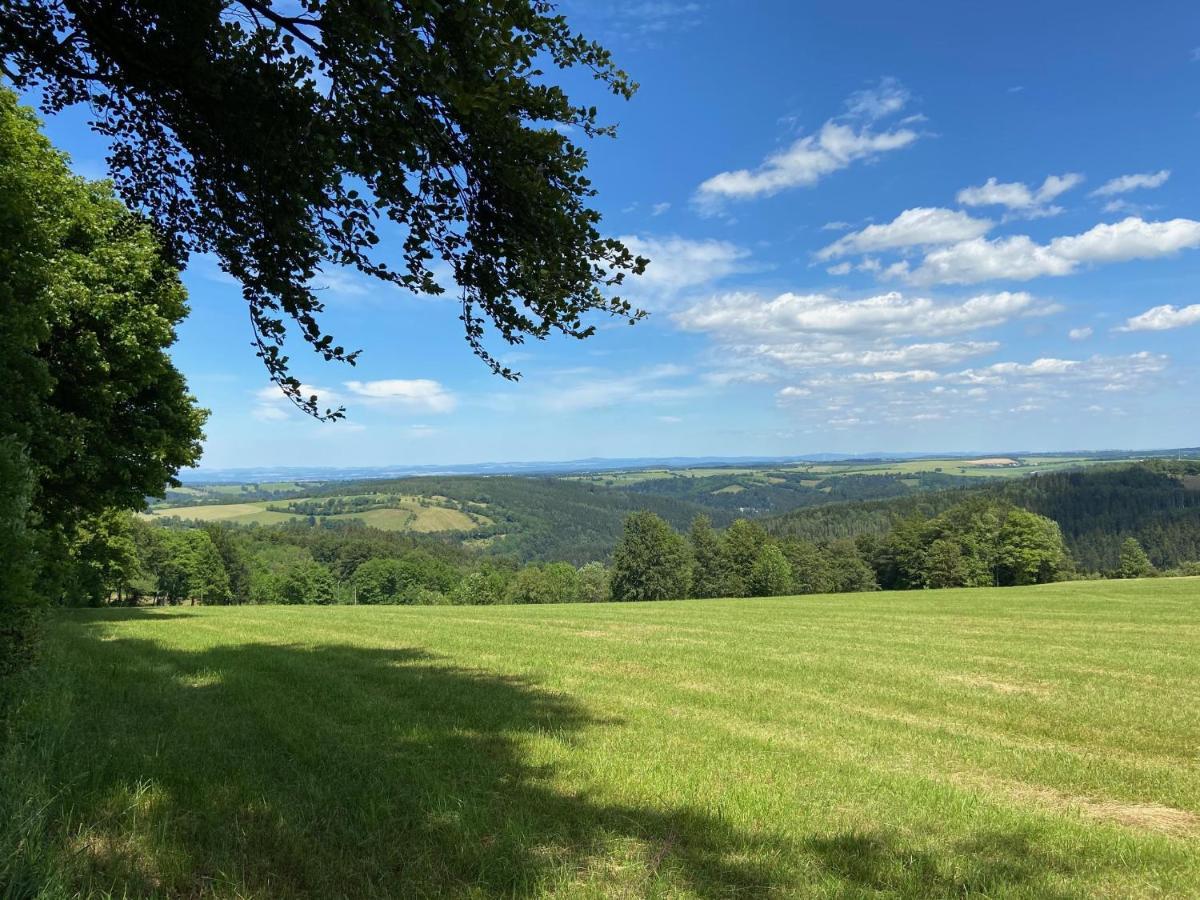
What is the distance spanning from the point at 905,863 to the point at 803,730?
14.5ft

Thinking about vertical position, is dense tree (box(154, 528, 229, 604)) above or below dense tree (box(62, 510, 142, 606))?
below

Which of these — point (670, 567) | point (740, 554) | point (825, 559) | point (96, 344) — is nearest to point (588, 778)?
point (96, 344)

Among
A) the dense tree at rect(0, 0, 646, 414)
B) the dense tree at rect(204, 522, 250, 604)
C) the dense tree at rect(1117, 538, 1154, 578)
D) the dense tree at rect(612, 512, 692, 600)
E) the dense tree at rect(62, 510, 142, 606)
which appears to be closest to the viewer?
the dense tree at rect(0, 0, 646, 414)

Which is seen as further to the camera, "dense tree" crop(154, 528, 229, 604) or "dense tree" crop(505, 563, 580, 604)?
"dense tree" crop(505, 563, 580, 604)

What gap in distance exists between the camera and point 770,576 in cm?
8300

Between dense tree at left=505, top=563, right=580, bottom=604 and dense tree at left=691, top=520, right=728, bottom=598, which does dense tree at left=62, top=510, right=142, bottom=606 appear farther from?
dense tree at left=691, top=520, right=728, bottom=598

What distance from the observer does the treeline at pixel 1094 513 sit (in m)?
152

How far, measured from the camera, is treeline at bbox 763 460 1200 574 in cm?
15175

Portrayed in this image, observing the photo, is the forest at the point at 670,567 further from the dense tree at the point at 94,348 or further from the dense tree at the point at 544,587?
the dense tree at the point at 94,348

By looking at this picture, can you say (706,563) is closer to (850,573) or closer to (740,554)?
(740,554)

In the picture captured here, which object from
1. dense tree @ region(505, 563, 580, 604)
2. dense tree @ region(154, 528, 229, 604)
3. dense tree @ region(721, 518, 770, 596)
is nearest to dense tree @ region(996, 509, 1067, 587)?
dense tree @ region(721, 518, 770, 596)

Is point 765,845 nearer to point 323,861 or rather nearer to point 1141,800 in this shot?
point 323,861

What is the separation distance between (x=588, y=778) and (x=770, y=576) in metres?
80.9

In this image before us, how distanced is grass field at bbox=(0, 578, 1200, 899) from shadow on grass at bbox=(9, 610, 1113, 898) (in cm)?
2
